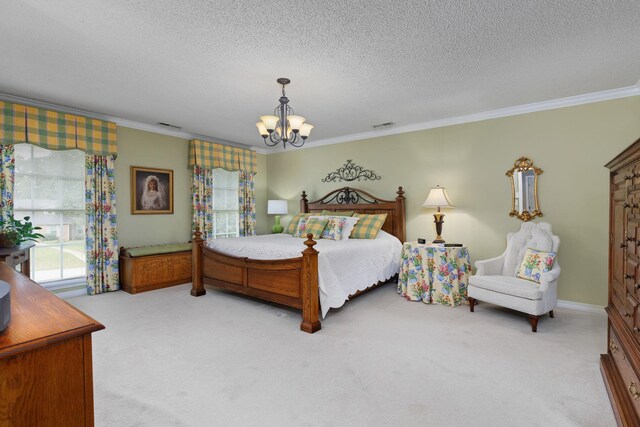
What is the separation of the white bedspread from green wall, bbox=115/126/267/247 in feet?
4.35

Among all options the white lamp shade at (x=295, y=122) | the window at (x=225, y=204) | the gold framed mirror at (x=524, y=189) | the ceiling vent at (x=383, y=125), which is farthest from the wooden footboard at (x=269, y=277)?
the gold framed mirror at (x=524, y=189)

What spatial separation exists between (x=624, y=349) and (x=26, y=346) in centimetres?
269

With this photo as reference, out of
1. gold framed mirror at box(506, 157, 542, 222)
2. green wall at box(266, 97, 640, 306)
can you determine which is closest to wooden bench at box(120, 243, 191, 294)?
green wall at box(266, 97, 640, 306)

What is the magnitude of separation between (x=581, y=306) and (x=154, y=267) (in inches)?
218

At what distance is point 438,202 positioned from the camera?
429cm

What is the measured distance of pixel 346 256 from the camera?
3711 millimetres

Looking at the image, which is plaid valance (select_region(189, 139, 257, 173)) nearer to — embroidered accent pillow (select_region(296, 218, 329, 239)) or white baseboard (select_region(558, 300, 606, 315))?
embroidered accent pillow (select_region(296, 218, 329, 239))

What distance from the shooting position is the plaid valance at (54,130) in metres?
3.69

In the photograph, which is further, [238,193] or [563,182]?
[238,193]

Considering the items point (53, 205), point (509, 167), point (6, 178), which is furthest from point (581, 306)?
point (6, 178)

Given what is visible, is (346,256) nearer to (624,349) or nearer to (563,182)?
(624,349)

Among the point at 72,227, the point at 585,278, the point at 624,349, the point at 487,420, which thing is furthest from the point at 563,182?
the point at 72,227

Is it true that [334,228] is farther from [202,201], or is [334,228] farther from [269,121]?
[202,201]

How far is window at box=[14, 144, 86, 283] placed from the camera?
13.0 feet
